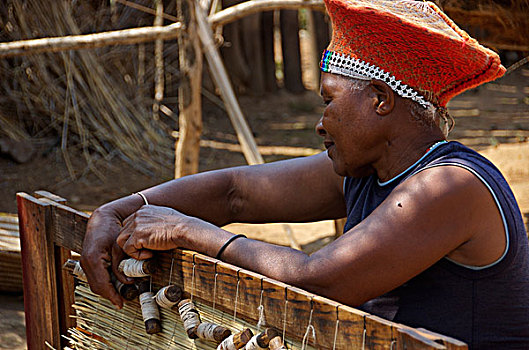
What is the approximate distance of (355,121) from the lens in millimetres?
1618

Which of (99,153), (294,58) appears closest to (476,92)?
(294,58)

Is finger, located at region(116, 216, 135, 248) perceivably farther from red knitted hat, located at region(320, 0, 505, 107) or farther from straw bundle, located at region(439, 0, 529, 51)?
straw bundle, located at region(439, 0, 529, 51)

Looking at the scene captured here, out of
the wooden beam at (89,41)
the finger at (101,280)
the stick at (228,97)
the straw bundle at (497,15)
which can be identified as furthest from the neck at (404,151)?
the wooden beam at (89,41)

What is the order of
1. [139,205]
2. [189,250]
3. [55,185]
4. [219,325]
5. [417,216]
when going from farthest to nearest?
[55,185] → [139,205] → [189,250] → [219,325] → [417,216]

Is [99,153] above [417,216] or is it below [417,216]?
below

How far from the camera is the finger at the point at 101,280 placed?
5.89ft

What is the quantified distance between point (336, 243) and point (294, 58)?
951cm

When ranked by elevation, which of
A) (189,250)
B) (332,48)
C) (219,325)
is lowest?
(219,325)

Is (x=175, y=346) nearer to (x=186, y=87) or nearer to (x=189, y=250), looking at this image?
(x=189, y=250)

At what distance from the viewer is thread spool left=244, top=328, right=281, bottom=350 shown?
4.43ft

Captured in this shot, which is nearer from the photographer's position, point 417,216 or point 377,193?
point 417,216

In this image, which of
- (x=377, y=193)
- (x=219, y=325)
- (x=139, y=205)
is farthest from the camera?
(x=139, y=205)

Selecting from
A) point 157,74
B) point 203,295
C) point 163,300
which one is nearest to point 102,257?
point 163,300

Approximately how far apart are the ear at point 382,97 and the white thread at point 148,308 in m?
0.78
